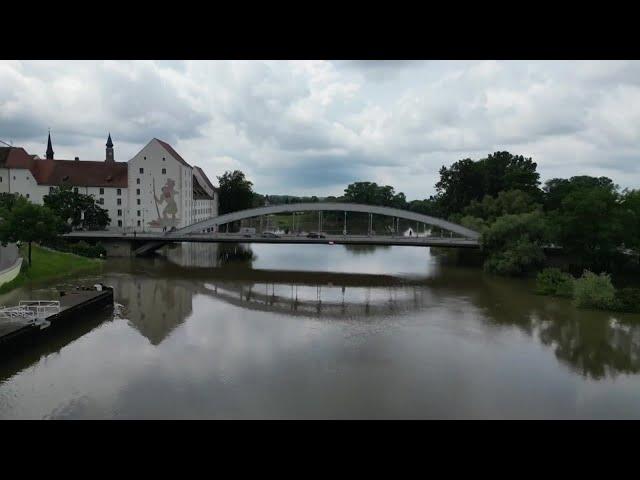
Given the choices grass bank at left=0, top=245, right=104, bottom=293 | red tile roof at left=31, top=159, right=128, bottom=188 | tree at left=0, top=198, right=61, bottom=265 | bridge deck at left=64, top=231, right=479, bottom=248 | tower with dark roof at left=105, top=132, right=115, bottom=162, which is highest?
tower with dark roof at left=105, top=132, right=115, bottom=162

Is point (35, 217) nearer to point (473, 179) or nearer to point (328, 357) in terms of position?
point (328, 357)

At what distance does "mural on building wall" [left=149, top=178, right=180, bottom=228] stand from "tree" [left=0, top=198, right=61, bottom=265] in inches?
637

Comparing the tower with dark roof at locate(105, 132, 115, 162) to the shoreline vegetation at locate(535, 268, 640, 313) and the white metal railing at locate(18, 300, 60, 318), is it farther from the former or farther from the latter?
the shoreline vegetation at locate(535, 268, 640, 313)

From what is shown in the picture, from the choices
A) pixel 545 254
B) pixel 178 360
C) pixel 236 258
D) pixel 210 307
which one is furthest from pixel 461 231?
pixel 178 360

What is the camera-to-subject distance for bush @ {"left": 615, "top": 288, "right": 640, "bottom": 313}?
64.0 feet

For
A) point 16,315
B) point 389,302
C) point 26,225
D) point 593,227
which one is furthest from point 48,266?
point 593,227

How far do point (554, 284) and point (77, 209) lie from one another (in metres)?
34.0

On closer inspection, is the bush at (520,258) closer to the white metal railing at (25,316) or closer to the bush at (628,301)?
the bush at (628,301)

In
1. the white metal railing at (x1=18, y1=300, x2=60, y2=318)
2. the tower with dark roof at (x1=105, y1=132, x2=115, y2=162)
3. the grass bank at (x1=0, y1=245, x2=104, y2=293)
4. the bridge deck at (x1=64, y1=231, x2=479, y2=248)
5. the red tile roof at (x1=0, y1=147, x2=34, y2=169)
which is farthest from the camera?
the tower with dark roof at (x1=105, y1=132, x2=115, y2=162)

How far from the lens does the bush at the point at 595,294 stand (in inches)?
785

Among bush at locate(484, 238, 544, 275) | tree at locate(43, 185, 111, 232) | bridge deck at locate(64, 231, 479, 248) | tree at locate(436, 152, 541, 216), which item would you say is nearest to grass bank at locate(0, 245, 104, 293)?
bridge deck at locate(64, 231, 479, 248)
